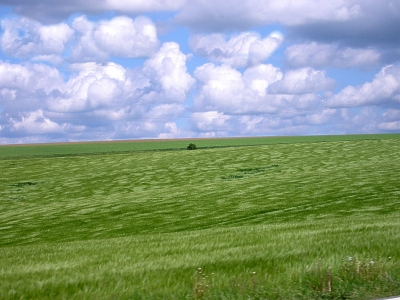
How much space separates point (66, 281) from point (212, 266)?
8.67 feet

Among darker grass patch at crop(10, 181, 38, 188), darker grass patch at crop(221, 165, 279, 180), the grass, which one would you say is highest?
the grass

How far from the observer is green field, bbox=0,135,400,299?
798 cm

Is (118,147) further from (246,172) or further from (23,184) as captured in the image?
(246,172)

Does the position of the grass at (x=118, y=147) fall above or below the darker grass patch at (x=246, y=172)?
above

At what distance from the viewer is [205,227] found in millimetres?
25312

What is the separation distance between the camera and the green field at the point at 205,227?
7980 mm

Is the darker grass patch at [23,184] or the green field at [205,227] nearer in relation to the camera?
the green field at [205,227]

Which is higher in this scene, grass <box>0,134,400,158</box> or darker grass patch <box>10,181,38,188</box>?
grass <box>0,134,400,158</box>

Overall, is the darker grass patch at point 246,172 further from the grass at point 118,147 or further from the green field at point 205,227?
the grass at point 118,147

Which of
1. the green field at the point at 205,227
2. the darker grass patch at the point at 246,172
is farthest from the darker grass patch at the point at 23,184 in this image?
the darker grass patch at the point at 246,172

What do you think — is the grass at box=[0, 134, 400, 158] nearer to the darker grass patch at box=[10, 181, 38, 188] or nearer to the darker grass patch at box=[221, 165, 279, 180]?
the darker grass patch at box=[10, 181, 38, 188]

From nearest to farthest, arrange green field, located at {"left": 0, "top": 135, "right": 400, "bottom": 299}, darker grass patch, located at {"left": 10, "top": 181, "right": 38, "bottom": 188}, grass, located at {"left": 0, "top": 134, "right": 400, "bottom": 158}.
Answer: green field, located at {"left": 0, "top": 135, "right": 400, "bottom": 299}
darker grass patch, located at {"left": 10, "top": 181, "right": 38, "bottom": 188}
grass, located at {"left": 0, "top": 134, "right": 400, "bottom": 158}

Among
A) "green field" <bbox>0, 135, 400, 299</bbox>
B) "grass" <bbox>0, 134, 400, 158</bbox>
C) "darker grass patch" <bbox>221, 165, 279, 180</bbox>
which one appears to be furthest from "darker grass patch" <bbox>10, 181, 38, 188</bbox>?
"grass" <bbox>0, 134, 400, 158</bbox>

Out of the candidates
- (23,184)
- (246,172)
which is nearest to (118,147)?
(23,184)
